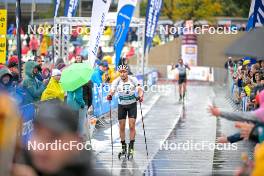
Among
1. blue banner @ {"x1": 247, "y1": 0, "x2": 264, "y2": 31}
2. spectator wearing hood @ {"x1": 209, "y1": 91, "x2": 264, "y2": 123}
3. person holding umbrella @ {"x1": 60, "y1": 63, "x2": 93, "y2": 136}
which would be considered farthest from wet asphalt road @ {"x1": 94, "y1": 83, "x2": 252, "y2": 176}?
spectator wearing hood @ {"x1": 209, "y1": 91, "x2": 264, "y2": 123}

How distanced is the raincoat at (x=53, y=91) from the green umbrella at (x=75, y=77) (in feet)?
2.39

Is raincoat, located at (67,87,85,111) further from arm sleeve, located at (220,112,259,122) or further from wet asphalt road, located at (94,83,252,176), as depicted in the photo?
arm sleeve, located at (220,112,259,122)

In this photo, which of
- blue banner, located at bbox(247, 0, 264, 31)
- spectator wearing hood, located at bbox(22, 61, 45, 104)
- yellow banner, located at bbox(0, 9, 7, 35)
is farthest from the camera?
blue banner, located at bbox(247, 0, 264, 31)

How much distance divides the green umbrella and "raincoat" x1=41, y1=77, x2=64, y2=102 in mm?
729

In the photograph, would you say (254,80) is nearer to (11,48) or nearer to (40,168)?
(40,168)

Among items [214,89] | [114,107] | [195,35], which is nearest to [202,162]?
[114,107]

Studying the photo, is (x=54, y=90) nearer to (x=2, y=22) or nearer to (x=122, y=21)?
(x=2, y=22)

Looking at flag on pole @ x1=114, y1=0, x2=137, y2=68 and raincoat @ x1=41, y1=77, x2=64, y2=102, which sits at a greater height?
flag on pole @ x1=114, y1=0, x2=137, y2=68

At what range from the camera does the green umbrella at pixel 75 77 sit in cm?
1506

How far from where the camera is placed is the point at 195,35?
175ft

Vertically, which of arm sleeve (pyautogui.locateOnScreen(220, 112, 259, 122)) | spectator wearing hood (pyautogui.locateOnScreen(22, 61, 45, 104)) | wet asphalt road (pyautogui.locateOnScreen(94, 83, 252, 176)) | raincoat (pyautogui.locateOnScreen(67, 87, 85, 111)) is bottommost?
wet asphalt road (pyautogui.locateOnScreen(94, 83, 252, 176))

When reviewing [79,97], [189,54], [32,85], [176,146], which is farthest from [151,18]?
[189,54]

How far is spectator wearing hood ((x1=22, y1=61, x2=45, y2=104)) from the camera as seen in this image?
16141 millimetres

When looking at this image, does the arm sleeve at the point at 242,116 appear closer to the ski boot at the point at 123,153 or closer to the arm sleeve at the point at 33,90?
the arm sleeve at the point at 33,90
